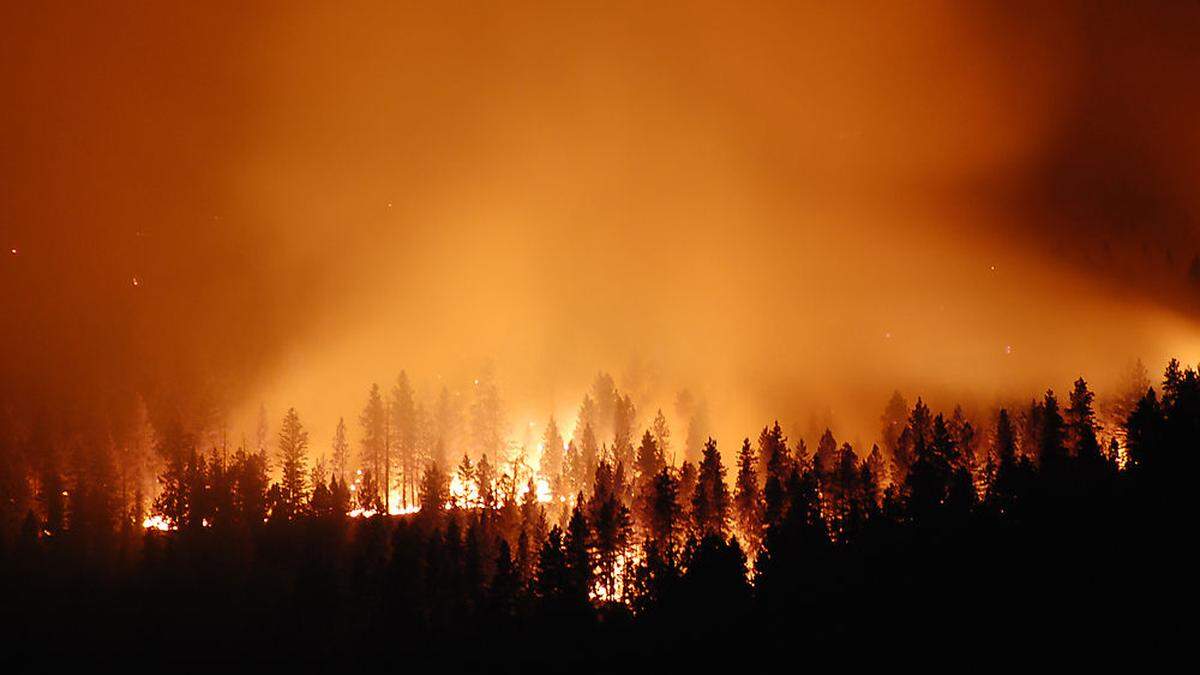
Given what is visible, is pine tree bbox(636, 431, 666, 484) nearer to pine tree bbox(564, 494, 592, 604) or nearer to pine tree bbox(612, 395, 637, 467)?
pine tree bbox(612, 395, 637, 467)

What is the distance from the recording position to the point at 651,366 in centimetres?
14600

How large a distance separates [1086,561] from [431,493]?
59751mm

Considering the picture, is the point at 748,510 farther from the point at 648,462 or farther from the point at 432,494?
the point at 432,494

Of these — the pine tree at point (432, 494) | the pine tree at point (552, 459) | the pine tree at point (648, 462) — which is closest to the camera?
the pine tree at point (648, 462)

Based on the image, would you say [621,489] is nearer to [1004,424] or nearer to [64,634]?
[1004,424]

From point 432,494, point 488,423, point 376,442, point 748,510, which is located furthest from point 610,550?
point 488,423

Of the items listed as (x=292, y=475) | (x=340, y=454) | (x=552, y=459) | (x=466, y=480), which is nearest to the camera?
(x=292, y=475)

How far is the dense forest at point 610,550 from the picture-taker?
5406 centimetres

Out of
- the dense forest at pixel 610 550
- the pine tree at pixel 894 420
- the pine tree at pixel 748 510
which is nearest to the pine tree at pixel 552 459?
the dense forest at pixel 610 550

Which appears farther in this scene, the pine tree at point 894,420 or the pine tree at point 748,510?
the pine tree at point 894,420

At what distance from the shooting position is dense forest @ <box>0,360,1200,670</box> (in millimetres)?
54062

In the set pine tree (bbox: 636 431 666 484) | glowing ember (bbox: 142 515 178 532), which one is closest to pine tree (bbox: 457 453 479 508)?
pine tree (bbox: 636 431 666 484)

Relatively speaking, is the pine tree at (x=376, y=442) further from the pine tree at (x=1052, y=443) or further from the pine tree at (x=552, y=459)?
the pine tree at (x=1052, y=443)

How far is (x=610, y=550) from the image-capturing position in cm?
6900
